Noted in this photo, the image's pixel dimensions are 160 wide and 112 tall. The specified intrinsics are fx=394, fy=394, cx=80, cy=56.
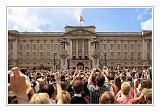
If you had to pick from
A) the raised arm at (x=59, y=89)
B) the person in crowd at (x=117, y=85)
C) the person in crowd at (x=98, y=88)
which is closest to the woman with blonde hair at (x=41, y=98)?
the raised arm at (x=59, y=89)

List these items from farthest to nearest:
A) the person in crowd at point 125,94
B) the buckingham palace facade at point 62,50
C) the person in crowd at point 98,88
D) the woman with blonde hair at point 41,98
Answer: the buckingham palace facade at point 62,50, the person in crowd at point 98,88, the person in crowd at point 125,94, the woman with blonde hair at point 41,98

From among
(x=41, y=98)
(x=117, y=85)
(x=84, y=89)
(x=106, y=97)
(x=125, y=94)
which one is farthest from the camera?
(x=117, y=85)

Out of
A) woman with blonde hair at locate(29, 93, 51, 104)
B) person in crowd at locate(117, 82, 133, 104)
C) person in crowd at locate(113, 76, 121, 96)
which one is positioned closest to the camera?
woman with blonde hair at locate(29, 93, 51, 104)

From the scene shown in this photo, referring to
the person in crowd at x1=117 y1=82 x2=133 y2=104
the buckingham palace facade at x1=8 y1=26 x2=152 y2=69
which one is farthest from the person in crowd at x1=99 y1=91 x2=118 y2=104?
the buckingham palace facade at x1=8 y1=26 x2=152 y2=69

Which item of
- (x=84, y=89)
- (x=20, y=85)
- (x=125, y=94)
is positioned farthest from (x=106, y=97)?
(x=20, y=85)

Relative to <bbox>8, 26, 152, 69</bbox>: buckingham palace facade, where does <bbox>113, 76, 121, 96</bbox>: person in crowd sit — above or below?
below

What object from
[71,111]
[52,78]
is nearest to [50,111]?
[71,111]

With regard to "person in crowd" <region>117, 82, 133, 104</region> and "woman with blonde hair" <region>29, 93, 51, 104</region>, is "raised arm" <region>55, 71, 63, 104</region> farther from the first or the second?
"person in crowd" <region>117, 82, 133, 104</region>

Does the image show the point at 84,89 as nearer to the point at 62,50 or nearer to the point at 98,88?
the point at 98,88

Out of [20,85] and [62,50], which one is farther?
[62,50]

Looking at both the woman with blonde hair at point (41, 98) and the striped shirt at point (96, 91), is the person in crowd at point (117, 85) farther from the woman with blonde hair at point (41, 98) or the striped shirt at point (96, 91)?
the woman with blonde hair at point (41, 98)

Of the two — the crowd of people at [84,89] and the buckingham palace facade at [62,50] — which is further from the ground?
the buckingham palace facade at [62,50]
